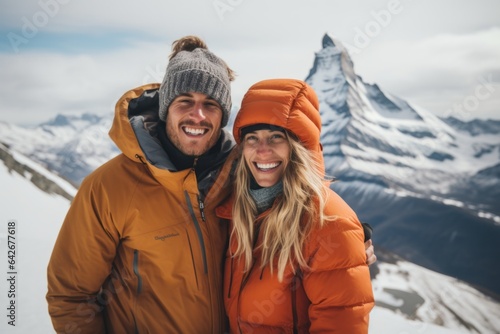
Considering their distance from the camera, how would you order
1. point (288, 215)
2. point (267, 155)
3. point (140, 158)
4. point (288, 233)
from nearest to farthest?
point (288, 233) → point (288, 215) → point (140, 158) → point (267, 155)

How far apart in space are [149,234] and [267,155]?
65.3 inches

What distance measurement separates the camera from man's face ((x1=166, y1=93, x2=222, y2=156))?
180 inches

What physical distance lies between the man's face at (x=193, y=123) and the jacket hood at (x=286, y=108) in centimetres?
39

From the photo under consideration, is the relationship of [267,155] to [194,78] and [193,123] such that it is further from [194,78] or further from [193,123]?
[194,78]

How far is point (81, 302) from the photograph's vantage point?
4.39 metres

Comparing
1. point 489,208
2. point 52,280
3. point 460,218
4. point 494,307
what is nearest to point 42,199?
point 52,280

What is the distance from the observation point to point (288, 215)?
4.21 metres

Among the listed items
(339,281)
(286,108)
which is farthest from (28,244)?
(339,281)

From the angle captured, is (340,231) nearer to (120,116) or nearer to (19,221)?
(120,116)

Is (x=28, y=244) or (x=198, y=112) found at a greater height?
(x=198, y=112)

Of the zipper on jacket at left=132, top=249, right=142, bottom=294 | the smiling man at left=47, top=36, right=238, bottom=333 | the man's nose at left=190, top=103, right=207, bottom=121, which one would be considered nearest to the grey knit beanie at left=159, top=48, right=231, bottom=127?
the smiling man at left=47, top=36, right=238, bottom=333

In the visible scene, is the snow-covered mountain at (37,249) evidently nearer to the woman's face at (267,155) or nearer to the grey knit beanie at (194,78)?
the grey knit beanie at (194,78)

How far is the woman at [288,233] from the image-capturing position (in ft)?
12.4

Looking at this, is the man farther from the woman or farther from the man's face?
the woman
